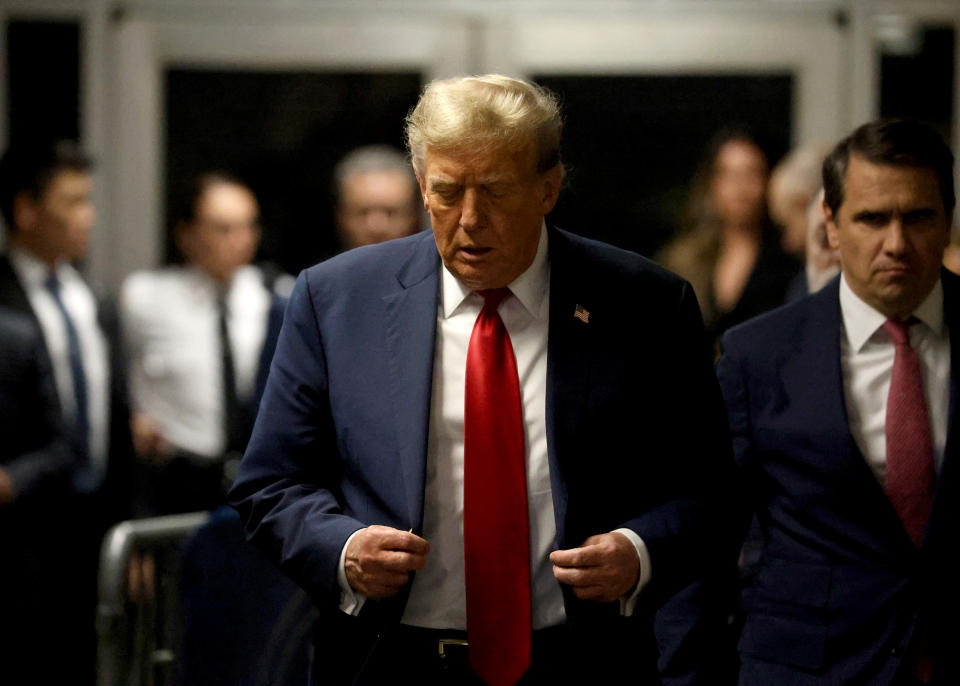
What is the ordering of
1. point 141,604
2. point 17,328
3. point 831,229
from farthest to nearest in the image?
point 17,328 < point 141,604 < point 831,229

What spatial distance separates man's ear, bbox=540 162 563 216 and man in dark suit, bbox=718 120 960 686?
56 cm

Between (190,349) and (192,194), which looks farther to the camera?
(192,194)

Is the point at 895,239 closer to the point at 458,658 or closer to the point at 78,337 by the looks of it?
the point at 458,658

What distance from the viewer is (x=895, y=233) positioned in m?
2.29

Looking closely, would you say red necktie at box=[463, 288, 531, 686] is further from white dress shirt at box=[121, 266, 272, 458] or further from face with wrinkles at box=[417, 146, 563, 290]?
white dress shirt at box=[121, 266, 272, 458]

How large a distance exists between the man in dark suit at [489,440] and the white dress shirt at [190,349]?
8.92 feet

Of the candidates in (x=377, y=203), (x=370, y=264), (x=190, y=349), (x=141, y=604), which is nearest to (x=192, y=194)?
(x=190, y=349)

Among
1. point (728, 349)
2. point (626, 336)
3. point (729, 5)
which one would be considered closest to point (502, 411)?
point (626, 336)

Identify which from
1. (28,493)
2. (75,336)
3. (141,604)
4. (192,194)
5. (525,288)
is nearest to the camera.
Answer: (525,288)

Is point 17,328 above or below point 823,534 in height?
above

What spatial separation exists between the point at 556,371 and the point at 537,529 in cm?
23

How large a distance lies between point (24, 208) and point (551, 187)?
117 inches

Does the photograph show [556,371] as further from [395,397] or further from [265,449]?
[265,449]

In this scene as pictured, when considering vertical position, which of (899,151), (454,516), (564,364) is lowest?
(454,516)
